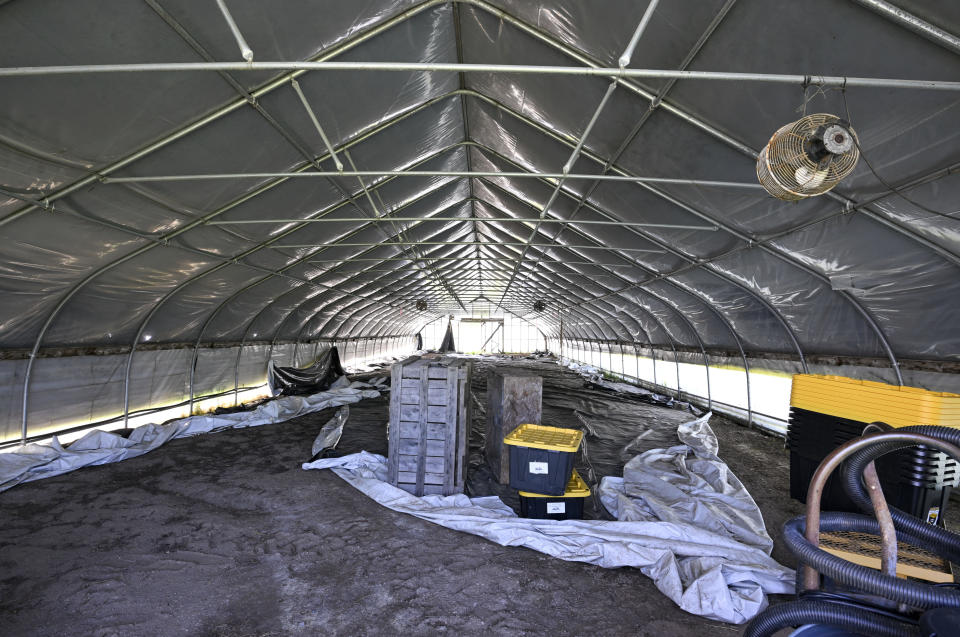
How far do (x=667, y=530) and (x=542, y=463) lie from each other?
1.49m

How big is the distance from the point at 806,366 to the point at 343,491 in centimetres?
970

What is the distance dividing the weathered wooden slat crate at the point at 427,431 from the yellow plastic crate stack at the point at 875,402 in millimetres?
4778

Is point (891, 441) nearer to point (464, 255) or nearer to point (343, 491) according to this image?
point (343, 491)

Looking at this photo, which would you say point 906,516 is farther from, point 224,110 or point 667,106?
point 224,110

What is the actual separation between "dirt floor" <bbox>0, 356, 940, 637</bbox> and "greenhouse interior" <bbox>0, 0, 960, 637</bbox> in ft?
0.12

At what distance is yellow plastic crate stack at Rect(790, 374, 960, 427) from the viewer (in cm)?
448

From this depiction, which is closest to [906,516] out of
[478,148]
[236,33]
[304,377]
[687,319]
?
[236,33]

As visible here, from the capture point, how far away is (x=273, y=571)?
4.30 meters

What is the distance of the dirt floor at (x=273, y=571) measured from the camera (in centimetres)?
355

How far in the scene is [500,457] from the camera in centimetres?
671

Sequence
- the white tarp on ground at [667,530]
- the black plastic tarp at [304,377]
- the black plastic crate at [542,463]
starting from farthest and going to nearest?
the black plastic tarp at [304,377] < the black plastic crate at [542,463] < the white tarp on ground at [667,530]

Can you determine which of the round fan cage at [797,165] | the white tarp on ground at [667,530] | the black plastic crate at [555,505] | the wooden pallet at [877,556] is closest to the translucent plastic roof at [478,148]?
the round fan cage at [797,165]

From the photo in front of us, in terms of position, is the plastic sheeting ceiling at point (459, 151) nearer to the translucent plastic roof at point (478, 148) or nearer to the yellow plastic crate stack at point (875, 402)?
the translucent plastic roof at point (478, 148)

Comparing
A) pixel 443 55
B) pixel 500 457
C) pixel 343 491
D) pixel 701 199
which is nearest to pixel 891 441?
pixel 500 457
